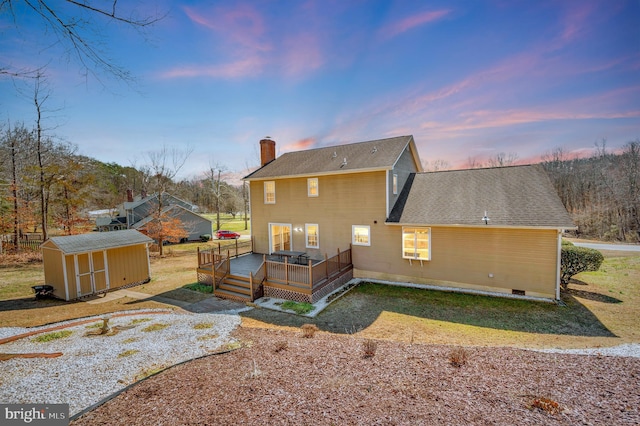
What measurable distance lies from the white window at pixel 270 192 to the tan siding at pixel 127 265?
7.38 metres

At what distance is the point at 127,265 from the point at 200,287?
14.3ft

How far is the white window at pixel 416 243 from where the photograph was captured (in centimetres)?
1220

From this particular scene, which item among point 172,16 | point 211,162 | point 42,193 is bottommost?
point 42,193

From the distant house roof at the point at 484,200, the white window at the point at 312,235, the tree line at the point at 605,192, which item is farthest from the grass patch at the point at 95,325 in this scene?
the tree line at the point at 605,192

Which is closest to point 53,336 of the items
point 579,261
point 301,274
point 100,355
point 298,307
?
point 100,355

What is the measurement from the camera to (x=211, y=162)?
38375 mm

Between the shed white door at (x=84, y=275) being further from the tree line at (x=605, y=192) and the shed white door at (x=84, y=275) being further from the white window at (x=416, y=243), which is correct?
the tree line at (x=605, y=192)

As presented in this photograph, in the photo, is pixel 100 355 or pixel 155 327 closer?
pixel 100 355

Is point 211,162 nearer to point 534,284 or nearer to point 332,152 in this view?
point 332,152

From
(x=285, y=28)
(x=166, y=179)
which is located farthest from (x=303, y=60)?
(x=166, y=179)

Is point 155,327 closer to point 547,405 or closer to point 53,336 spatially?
point 53,336

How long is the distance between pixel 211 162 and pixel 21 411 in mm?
37789

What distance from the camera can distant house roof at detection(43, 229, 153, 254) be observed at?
11477 mm

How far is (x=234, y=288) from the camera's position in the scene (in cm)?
1160
